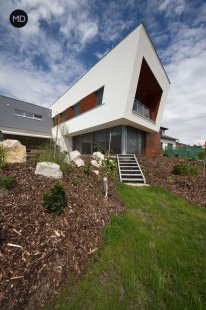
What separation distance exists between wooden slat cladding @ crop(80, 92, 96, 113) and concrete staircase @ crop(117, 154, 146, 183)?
6.18 meters

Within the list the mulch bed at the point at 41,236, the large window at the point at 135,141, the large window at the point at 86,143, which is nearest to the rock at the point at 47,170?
the mulch bed at the point at 41,236

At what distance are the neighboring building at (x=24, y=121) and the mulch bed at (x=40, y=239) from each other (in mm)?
13195

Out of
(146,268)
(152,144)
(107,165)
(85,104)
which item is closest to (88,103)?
(85,104)

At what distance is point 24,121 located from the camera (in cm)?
1738

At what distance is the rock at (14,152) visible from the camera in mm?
5625

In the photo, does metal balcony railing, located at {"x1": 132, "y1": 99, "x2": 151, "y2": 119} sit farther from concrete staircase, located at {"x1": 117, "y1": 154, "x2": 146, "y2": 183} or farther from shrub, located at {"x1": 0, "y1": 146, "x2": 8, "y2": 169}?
shrub, located at {"x1": 0, "y1": 146, "x2": 8, "y2": 169}

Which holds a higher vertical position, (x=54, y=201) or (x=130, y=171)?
(x=130, y=171)

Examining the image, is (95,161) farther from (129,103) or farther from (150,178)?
(129,103)

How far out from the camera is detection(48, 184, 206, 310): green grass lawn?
6.87 ft

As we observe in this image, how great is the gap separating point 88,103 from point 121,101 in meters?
4.76

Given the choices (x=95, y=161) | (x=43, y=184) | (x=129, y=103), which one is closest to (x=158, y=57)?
(x=129, y=103)

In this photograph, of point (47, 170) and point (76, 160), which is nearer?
point (47, 170)

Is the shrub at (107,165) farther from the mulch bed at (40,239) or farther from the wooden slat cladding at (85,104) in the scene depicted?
the wooden slat cladding at (85,104)

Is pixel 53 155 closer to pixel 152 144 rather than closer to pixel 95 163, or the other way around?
pixel 95 163
